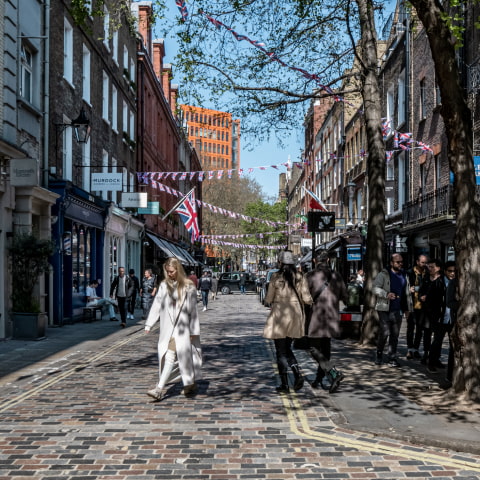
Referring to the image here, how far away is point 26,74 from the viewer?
16547mm

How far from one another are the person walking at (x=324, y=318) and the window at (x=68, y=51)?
1382 centimetres

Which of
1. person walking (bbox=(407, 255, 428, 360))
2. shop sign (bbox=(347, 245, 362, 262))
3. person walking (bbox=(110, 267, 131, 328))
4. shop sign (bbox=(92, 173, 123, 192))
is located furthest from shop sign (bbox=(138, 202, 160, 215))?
person walking (bbox=(407, 255, 428, 360))

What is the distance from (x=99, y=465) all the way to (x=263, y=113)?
11686 mm

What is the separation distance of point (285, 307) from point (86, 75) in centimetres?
1654

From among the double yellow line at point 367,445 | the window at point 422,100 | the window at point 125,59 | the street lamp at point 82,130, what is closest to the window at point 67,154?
the street lamp at point 82,130

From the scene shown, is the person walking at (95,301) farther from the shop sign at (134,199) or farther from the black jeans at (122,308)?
the shop sign at (134,199)

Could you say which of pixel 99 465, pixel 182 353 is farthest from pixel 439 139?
pixel 99 465

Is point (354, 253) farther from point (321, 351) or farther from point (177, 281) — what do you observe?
point (177, 281)

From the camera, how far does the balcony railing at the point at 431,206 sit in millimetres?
20284

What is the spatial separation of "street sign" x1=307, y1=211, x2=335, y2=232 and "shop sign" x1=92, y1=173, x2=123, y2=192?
24.9 ft

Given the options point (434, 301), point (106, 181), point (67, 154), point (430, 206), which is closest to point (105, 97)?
point (106, 181)

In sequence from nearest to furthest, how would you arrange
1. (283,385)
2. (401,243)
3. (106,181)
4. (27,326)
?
(283,385)
(27,326)
(106,181)
(401,243)

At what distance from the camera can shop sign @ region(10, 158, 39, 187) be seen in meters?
14.1

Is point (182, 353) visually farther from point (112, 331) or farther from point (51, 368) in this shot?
point (112, 331)
